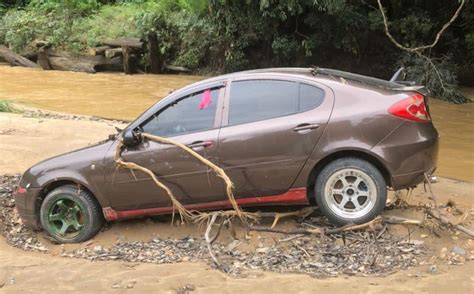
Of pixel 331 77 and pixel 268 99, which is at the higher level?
pixel 331 77

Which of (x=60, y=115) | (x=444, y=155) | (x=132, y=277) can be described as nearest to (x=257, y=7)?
(x=60, y=115)

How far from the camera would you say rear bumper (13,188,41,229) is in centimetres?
629

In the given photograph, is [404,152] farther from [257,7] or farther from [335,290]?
[257,7]

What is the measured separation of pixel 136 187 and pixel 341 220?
2027 mm

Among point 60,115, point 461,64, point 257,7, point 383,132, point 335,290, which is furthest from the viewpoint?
point 461,64

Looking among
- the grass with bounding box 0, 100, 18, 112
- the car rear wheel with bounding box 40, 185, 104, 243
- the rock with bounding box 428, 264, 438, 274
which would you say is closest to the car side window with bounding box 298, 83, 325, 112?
the rock with bounding box 428, 264, 438, 274

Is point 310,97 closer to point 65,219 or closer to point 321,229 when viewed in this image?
point 321,229

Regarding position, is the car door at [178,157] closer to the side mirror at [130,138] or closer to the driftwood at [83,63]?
the side mirror at [130,138]

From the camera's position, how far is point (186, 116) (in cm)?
595

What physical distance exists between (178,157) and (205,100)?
62cm

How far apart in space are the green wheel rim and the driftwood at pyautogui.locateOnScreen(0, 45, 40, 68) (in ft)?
67.4

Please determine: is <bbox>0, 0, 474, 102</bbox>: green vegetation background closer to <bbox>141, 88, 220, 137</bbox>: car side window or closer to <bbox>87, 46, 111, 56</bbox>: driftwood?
<bbox>87, 46, 111, 56</bbox>: driftwood

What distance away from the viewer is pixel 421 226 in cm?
570

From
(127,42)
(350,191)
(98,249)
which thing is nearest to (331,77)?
(350,191)
